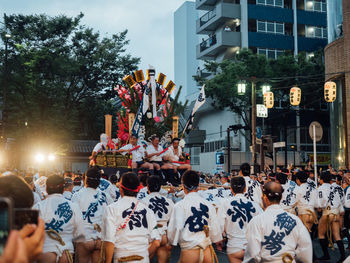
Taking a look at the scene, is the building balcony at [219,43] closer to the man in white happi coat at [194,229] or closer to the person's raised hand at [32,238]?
the man in white happi coat at [194,229]

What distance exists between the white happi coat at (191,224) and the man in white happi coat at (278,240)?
95 centimetres

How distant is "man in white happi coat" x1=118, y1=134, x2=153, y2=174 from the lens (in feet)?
36.3

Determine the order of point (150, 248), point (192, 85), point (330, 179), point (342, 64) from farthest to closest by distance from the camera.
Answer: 1. point (192, 85)
2. point (342, 64)
3. point (330, 179)
4. point (150, 248)

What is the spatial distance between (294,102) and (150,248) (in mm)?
17086

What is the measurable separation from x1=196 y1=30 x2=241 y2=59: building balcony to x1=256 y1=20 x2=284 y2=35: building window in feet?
6.83

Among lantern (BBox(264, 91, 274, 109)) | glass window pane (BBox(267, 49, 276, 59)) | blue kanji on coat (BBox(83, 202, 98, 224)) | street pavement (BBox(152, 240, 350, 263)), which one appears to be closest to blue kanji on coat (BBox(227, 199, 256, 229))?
blue kanji on coat (BBox(83, 202, 98, 224))

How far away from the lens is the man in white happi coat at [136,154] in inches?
435

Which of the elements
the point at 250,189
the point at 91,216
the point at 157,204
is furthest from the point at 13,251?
the point at 250,189

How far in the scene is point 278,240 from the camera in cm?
424

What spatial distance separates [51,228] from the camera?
485 cm

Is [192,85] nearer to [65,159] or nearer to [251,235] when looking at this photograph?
[65,159]

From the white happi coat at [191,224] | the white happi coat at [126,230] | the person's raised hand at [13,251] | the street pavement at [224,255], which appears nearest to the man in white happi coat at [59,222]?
the white happi coat at [126,230]

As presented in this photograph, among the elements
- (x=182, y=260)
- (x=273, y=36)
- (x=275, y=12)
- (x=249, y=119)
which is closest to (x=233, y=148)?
(x=249, y=119)

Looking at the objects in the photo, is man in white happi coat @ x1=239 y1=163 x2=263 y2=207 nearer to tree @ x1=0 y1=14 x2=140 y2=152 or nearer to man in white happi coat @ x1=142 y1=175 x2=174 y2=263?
man in white happi coat @ x1=142 y1=175 x2=174 y2=263
